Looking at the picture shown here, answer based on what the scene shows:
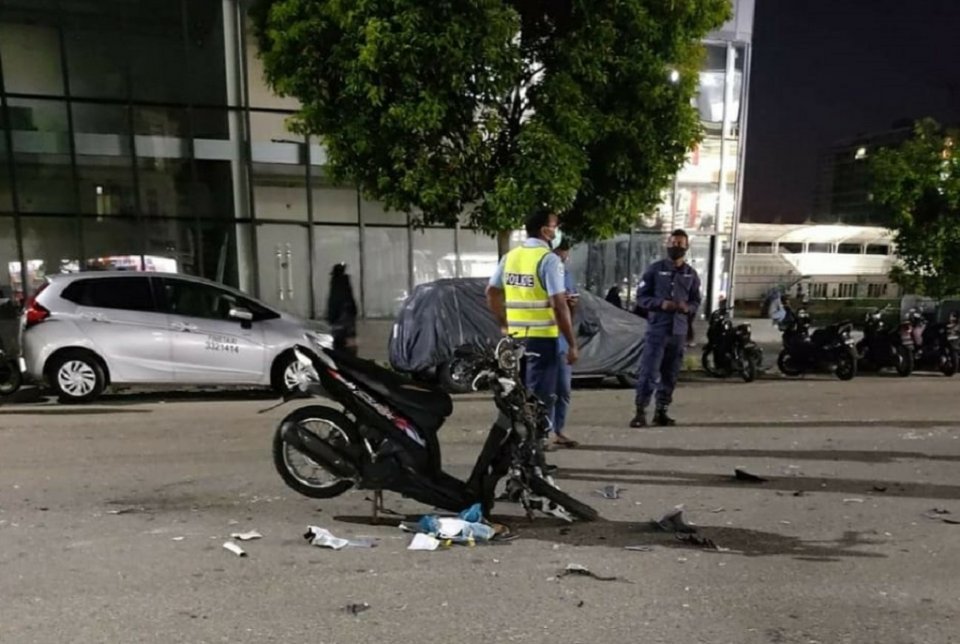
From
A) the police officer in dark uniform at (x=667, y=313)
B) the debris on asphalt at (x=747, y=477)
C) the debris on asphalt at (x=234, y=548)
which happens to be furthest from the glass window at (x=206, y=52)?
the debris on asphalt at (x=747, y=477)

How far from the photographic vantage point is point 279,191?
15.3 metres

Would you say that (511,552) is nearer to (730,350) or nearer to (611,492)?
(611,492)

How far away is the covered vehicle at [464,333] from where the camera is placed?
378 inches

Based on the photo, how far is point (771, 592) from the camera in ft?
11.4

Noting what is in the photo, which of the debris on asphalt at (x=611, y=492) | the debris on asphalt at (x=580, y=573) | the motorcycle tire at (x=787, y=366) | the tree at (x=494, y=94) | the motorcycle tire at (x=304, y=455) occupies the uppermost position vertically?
the tree at (x=494, y=94)

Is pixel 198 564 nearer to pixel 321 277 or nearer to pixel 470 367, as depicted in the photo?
pixel 470 367

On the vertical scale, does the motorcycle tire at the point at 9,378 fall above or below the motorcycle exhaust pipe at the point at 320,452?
below

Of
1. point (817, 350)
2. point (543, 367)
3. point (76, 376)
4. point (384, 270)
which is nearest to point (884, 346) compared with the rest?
point (817, 350)

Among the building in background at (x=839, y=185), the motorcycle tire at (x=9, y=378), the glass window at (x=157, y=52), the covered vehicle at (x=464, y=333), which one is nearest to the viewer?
the motorcycle tire at (x=9, y=378)

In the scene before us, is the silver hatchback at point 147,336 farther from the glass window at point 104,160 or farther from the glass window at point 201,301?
the glass window at point 104,160

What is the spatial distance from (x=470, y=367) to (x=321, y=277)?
12.2 m

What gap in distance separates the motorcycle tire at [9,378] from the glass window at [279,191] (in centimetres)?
708

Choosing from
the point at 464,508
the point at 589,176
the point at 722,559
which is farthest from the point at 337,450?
the point at 589,176

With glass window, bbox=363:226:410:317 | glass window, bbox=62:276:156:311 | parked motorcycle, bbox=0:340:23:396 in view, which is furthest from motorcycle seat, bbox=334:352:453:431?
glass window, bbox=363:226:410:317
